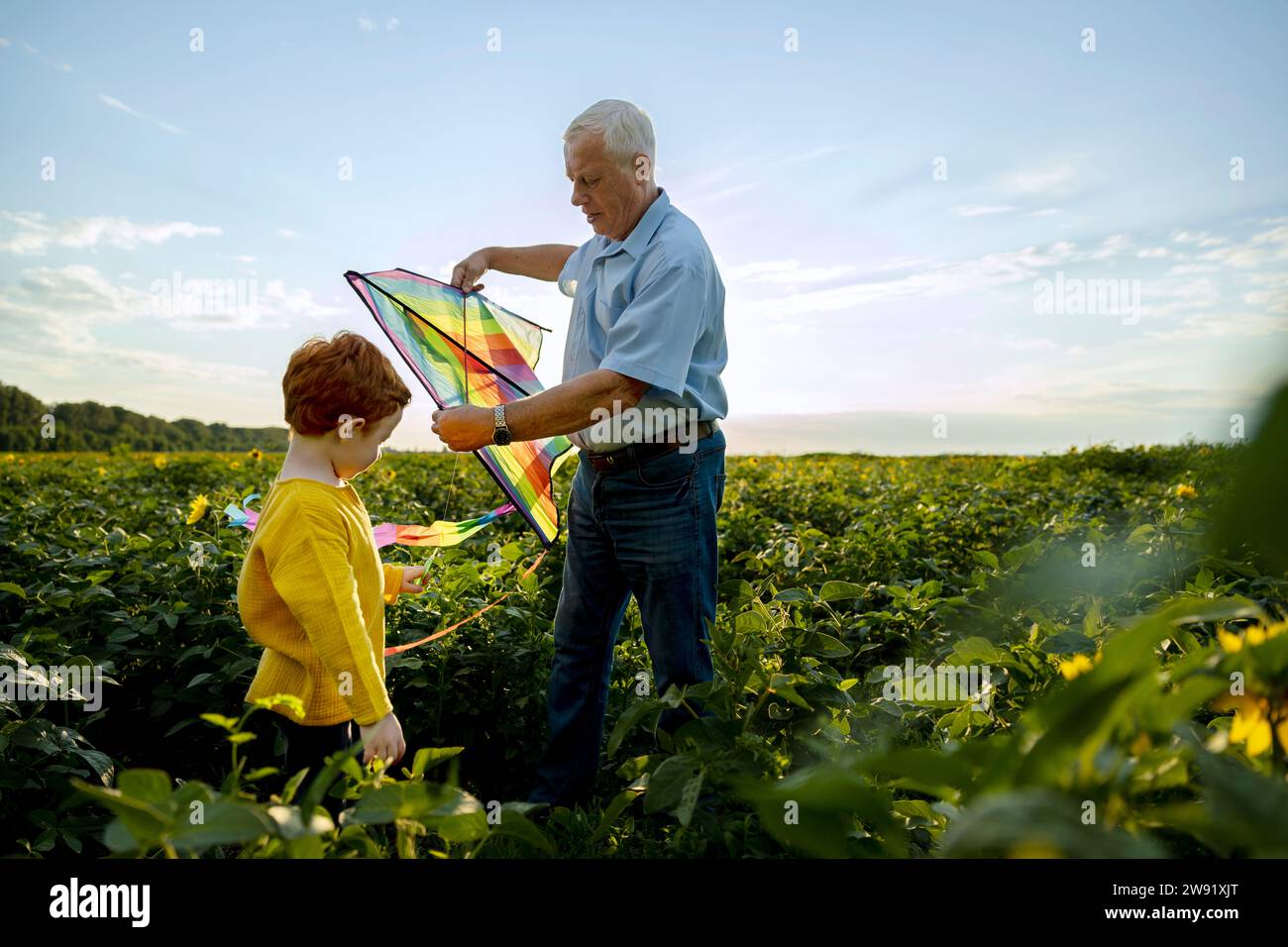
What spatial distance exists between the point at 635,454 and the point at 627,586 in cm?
48

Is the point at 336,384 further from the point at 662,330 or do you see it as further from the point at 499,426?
the point at 662,330

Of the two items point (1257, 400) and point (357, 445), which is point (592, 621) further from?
point (1257, 400)

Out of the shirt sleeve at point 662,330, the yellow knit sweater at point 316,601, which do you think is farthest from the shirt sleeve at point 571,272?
the yellow knit sweater at point 316,601

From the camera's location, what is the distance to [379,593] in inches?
80.1

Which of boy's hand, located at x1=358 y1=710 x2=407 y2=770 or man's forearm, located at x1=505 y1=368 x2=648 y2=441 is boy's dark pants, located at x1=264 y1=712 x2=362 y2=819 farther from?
man's forearm, located at x1=505 y1=368 x2=648 y2=441

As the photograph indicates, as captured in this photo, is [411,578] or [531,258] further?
[531,258]

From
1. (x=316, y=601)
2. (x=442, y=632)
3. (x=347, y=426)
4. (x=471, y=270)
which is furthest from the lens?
(x=471, y=270)

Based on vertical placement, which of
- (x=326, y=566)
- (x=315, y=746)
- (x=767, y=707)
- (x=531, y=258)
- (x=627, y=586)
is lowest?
(x=315, y=746)

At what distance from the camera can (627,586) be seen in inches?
105

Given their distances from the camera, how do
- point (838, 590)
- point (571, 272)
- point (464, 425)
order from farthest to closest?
point (571, 272) → point (464, 425) → point (838, 590)

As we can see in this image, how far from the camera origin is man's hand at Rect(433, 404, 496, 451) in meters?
2.20

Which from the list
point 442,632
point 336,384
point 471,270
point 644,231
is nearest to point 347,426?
point 336,384

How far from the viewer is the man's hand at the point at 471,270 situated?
9.61 feet

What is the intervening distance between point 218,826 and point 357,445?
4.03 ft
